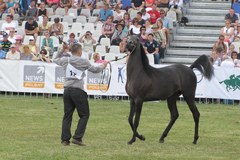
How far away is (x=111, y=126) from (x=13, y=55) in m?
9.85

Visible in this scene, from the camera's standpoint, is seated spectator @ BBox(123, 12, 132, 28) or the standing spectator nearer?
the standing spectator

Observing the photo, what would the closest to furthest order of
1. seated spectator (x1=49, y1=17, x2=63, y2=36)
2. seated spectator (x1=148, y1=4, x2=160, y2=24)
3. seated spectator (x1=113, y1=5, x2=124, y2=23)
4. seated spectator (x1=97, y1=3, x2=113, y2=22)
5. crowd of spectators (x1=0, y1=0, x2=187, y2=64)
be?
crowd of spectators (x1=0, y1=0, x2=187, y2=64) < seated spectator (x1=49, y1=17, x2=63, y2=36) < seated spectator (x1=148, y1=4, x2=160, y2=24) < seated spectator (x1=113, y1=5, x2=124, y2=23) < seated spectator (x1=97, y1=3, x2=113, y2=22)

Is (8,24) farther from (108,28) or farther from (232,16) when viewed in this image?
(232,16)

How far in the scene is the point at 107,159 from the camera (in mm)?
14102

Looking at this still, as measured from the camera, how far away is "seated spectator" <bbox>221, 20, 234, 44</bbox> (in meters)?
29.7

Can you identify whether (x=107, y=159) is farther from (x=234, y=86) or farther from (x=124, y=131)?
(x=234, y=86)

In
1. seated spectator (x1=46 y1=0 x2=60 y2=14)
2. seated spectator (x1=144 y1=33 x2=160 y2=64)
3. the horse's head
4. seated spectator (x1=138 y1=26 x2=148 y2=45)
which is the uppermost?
the horse's head

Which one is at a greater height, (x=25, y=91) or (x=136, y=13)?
(x=136, y=13)

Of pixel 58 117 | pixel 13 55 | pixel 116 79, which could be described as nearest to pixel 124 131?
pixel 58 117

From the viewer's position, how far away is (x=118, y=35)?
30.6 meters

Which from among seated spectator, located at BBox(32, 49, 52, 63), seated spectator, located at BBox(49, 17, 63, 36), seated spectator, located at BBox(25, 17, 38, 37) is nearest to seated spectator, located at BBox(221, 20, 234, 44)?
seated spectator, located at BBox(49, 17, 63, 36)

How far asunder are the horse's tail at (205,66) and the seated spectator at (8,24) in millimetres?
15101

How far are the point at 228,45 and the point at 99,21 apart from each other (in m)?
5.79

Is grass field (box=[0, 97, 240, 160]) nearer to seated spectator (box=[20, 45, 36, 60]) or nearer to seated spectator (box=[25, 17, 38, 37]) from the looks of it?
seated spectator (box=[20, 45, 36, 60])
